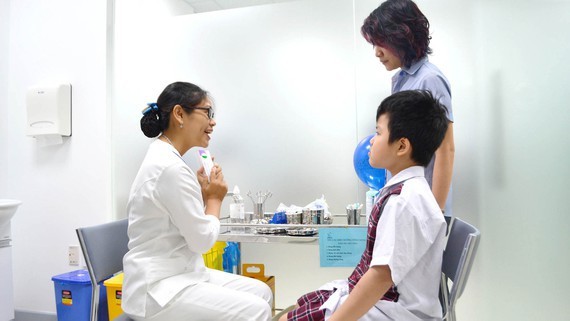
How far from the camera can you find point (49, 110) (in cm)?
252

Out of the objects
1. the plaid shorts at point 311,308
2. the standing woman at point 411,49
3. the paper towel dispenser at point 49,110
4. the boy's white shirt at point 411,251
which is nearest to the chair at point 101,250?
the plaid shorts at point 311,308

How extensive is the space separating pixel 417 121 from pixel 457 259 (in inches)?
16.1

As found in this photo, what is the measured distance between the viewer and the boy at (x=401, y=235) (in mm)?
915

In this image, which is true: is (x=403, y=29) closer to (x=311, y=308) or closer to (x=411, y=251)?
(x=411, y=251)

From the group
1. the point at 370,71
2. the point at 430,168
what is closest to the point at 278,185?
the point at 370,71

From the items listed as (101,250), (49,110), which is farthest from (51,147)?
(101,250)

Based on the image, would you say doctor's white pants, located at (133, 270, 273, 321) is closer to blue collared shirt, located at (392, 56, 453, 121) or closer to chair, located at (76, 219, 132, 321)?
chair, located at (76, 219, 132, 321)

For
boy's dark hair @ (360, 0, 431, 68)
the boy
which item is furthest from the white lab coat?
boy's dark hair @ (360, 0, 431, 68)

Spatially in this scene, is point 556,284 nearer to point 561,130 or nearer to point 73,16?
point 561,130

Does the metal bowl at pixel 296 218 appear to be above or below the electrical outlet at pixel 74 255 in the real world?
above

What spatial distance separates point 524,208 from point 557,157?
0.29 m

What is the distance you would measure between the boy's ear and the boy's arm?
11.8 inches

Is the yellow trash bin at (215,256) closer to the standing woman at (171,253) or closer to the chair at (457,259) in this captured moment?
the standing woman at (171,253)

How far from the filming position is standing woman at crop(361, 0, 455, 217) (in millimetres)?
1415
